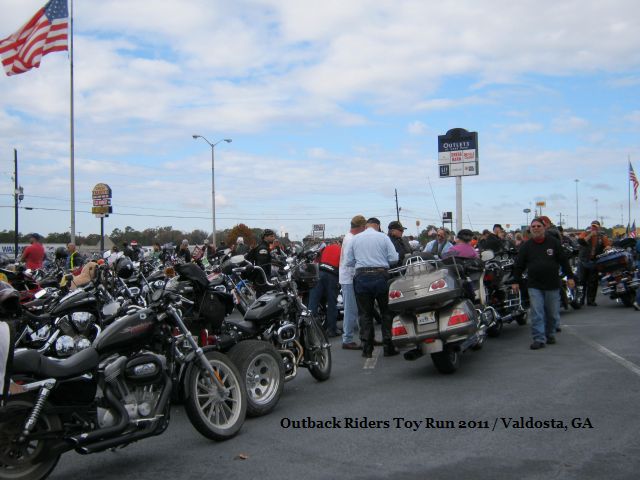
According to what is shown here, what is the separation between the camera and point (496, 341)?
10.1 metres

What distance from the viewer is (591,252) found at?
14.1 metres

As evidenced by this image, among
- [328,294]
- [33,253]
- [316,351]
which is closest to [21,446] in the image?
[316,351]

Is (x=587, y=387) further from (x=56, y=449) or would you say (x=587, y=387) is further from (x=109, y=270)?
(x=109, y=270)

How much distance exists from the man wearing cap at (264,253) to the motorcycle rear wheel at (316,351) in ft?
15.3

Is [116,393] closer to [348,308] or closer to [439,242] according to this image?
[348,308]

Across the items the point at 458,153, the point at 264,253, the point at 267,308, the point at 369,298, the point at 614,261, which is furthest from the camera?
the point at 458,153

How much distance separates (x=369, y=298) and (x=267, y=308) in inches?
93.7

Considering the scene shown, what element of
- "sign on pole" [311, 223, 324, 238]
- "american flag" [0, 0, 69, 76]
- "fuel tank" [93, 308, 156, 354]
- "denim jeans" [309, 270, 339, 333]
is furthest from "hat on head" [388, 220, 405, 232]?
"sign on pole" [311, 223, 324, 238]

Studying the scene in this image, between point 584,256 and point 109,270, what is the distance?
10291 millimetres

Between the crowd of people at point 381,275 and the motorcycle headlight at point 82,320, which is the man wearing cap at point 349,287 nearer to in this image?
the crowd of people at point 381,275

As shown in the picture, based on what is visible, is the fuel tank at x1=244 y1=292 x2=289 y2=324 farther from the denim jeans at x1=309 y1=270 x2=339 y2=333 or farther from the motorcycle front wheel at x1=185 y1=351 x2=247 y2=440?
the denim jeans at x1=309 y1=270 x2=339 y2=333

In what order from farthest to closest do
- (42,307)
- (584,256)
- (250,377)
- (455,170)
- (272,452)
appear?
(455,170) → (584,256) → (42,307) → (250,377) → (272,452)

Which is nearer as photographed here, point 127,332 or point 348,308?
point 127,332

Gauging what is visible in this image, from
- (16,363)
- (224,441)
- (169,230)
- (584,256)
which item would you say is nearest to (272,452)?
(224,441)
